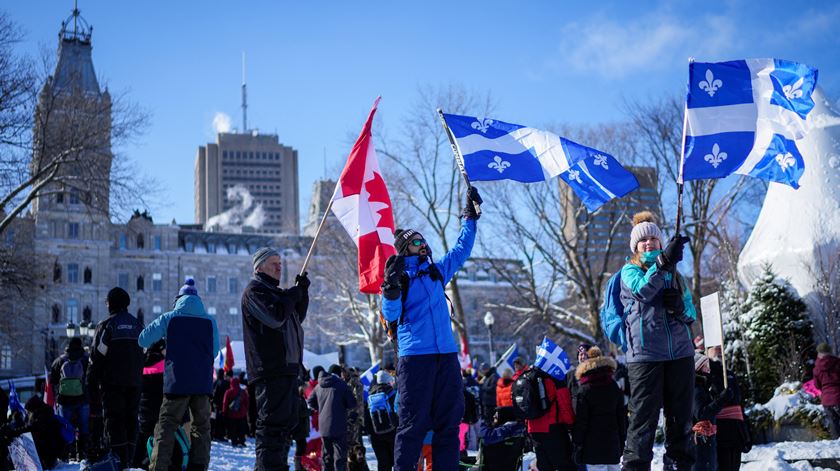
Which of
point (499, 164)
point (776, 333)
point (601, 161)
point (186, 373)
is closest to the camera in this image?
point (186, 373)

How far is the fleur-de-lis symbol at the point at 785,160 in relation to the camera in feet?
24.1

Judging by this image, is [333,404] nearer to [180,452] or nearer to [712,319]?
[180,452]

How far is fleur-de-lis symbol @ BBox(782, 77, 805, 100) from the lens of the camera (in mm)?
7379

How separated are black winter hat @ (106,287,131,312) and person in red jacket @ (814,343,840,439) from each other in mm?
10991

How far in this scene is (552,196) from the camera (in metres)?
34.0

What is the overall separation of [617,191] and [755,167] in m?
1.69

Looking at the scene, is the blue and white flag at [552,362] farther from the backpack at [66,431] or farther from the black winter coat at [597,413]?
the backpack at [66,431]

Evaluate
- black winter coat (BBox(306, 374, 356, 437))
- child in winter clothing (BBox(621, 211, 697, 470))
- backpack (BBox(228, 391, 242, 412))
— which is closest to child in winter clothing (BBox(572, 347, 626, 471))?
child in winter clothing (BBox(621, 211, 697, 470))

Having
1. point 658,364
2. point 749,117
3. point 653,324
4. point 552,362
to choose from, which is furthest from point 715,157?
point 552,362

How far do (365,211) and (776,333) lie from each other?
41.7 ft

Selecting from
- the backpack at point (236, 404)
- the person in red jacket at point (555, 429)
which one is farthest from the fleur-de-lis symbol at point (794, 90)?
the backpack at point (236, 404)

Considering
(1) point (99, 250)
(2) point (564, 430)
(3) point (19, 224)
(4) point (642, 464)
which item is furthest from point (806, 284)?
(1) point (99, 250)

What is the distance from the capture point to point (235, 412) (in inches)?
Result: 824

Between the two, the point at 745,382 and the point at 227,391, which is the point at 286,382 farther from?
the point at 227,391
